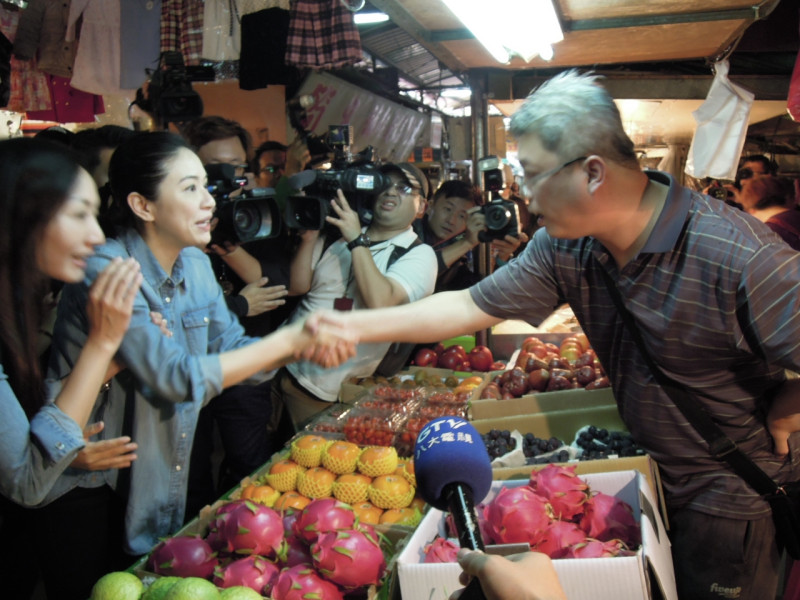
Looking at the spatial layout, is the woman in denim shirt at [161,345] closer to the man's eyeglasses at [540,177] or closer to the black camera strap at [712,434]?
the man's eyeglasses at [540,177]

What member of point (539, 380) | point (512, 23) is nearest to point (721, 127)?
point (512, 23)

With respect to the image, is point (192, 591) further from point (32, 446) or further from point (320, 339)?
point (320, 339)

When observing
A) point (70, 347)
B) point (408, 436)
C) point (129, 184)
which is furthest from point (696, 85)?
point (70, 347)

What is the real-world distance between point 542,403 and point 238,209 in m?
1.70

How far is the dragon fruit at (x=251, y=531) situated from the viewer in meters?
1.72

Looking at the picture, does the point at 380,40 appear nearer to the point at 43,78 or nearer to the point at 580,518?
the point at 43,78

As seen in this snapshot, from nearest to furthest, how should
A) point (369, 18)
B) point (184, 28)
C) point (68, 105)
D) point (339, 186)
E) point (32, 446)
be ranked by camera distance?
point (32, 446)
point (339, 186)
point (184, 28)
point (68, 105)
point (369, 18)

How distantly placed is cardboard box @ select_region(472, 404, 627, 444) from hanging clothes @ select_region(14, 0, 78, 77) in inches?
142

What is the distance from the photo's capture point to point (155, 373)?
1825 mm

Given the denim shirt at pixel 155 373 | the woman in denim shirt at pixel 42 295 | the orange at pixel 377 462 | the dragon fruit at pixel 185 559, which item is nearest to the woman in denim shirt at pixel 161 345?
the denim shirt at pixel 155 373

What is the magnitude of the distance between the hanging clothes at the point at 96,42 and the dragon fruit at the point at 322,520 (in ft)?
11.5

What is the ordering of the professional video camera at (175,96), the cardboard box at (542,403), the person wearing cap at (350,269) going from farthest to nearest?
the person wearing cap at (350,269) < the professional video camera at (175,96) < the cardboard box at (542,403)

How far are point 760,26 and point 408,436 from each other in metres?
3.85

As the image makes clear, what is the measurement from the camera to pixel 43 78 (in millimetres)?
4391
